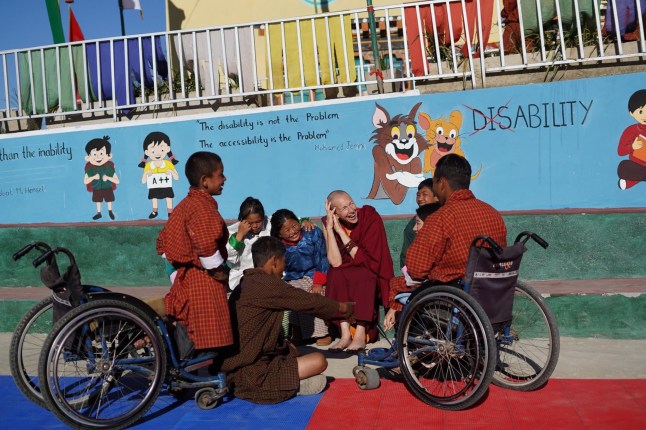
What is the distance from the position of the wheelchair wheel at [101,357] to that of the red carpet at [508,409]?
0.99 metres

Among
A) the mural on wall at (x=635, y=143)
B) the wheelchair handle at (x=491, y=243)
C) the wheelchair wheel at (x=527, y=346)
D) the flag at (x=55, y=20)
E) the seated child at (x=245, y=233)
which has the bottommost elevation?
the wheelchair wheel at (x=527, y=346)

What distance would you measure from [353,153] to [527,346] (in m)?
3.55

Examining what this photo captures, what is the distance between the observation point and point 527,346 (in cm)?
537

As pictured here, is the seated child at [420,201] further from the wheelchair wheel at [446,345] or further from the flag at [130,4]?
the flag at [130,4]

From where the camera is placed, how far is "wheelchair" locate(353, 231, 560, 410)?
396 centimetres

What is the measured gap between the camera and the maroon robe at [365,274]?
18.1 ft

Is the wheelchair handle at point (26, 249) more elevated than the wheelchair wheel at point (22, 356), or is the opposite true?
the wheelchair handle at point (26, 249)

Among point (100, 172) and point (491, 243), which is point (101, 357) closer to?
point (491, 243)

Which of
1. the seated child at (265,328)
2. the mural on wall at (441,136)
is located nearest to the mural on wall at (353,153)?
A: the mural on wall at (441,136)

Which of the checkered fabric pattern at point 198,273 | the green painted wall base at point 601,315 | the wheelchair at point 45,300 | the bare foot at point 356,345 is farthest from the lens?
the green painted wall base at point 601,315

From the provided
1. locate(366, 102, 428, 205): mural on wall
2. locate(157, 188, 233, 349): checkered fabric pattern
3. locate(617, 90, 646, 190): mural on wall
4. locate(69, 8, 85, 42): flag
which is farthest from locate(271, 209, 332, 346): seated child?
locate(69, 8, 85, 42): flag

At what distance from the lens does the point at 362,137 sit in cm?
824

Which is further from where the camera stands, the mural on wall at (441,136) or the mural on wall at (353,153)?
the mural on wall at (441,136)

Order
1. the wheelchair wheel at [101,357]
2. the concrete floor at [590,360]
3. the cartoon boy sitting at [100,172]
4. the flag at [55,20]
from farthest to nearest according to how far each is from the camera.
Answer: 1. the flag at [55,20]
2. the cartoon boy sitting at [100,172]
3. the concrete floor at [590,360]
4. the wheelchair wheel at [101,357]
